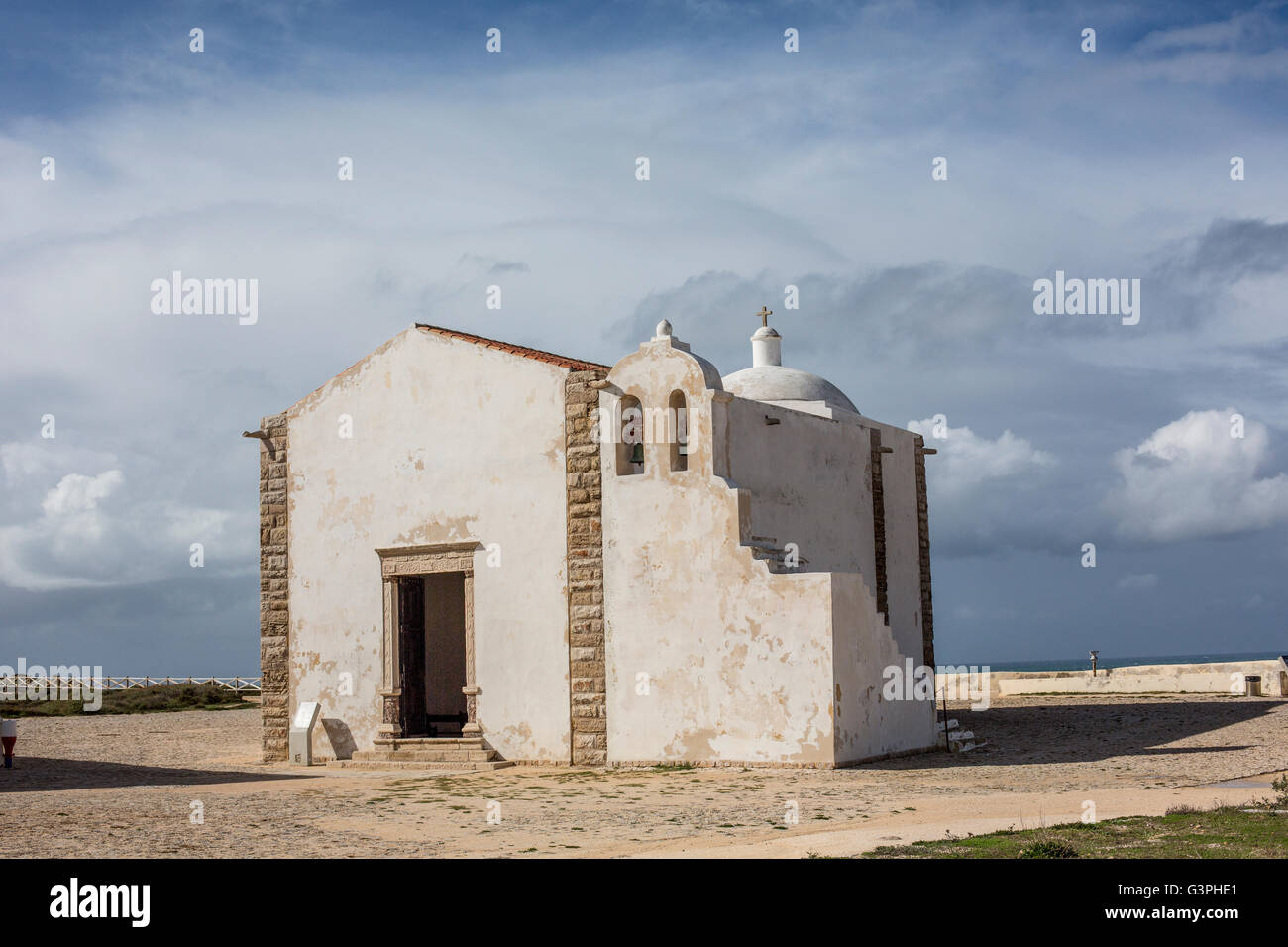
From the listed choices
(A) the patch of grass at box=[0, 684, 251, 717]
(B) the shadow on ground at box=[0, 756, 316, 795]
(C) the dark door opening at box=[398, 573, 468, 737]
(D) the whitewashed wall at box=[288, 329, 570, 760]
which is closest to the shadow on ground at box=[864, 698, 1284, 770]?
(D) the whitewashed wall at box=[288, 329, 570, 760]

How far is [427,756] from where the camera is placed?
18.9 meters

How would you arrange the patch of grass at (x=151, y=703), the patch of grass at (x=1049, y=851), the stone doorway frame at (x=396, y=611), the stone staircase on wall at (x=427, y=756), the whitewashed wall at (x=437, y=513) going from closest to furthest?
1. the patch of grass at (x=1049, y=851)
2. the whitewashed wall at (x=437, y=513)
3. the stone staircase on wall at (x=427, y=756)
4. the stone doorway frame at (x=396, y=611)
5. the patch of grass at (x=151, y=703)

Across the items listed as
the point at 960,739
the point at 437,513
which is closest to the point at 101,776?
the point at 437,513

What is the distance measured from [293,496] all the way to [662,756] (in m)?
7.94

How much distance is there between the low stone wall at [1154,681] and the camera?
28.0m

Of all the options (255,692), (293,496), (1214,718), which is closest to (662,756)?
(293,496)

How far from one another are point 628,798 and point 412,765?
6043 mm

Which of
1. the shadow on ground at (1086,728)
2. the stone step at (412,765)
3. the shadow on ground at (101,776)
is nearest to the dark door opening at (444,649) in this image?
the stone step at (412,765)

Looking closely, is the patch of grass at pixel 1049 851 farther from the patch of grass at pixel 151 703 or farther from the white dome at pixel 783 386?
the patch of grass at pixel 151 703

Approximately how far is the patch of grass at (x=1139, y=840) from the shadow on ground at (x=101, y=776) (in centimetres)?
1096

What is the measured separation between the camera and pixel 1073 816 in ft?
34.5

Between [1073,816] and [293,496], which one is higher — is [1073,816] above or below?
below
